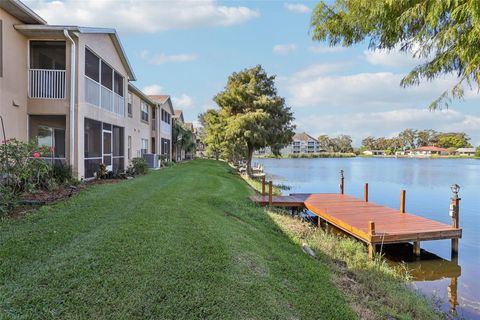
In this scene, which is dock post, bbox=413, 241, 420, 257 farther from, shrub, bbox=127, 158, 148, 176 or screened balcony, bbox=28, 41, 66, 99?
shrub, bbox=127, 158, 148, 176

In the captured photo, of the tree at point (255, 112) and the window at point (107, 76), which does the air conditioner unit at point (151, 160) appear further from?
the window at point (107, 76)

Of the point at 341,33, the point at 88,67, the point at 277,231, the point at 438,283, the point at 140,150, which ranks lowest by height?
the point at 438,283

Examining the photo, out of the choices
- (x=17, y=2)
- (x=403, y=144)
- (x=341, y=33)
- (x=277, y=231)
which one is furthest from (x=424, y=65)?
(x=403, y=144)

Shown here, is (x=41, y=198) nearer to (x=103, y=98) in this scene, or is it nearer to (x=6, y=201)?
(x=6, y=201)

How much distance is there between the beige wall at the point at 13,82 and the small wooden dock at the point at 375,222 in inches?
355

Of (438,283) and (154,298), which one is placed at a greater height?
(154,298)

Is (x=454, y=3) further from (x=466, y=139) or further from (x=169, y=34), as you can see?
(x=466, y=139)

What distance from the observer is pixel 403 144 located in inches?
5197

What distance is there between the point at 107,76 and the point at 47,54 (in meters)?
3.73

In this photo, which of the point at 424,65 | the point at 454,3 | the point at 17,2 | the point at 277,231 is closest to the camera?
the point at 454,3

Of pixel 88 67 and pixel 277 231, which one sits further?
pixel 88 67

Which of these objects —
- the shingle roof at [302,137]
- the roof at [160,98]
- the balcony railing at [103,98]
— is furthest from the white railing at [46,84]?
the shingle roof at [302,137]

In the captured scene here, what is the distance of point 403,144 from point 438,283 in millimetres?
137139

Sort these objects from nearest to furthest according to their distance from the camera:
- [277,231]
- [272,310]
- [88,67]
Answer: [272,310], [277,231], [88,67]
